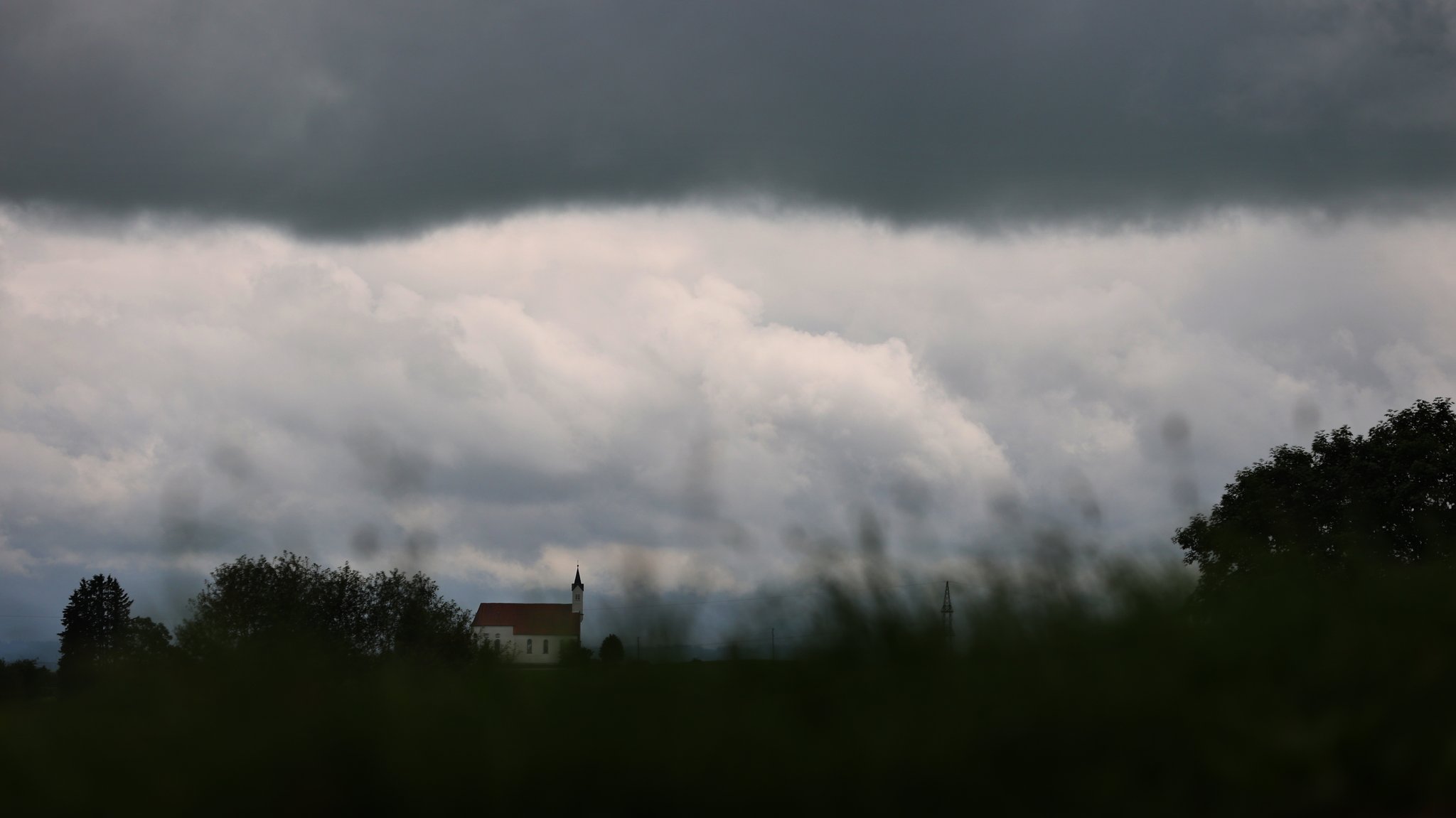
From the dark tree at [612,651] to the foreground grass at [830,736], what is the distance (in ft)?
0.57

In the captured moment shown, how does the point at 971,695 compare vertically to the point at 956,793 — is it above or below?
above

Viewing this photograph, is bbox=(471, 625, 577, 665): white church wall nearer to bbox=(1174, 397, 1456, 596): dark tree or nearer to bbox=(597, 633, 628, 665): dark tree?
bbox=(597, 633, 628, 665): dark tree

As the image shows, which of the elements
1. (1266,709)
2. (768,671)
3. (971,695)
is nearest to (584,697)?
(768,671)

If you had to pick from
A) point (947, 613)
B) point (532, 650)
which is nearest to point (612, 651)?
point (532, 650)

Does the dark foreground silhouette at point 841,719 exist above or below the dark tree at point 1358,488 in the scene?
below

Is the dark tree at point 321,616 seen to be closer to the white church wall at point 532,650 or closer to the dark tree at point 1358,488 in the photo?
the white church wall at point 532,650

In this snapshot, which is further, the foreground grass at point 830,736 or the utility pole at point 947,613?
the utility pole at point 947,613

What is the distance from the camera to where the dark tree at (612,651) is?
7234mm

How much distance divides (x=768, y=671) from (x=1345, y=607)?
403 cm

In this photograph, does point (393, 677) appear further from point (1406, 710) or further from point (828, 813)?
point (1406, 710)

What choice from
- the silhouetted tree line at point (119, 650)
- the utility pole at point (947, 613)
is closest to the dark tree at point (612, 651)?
the utility pole at point (947, 613)

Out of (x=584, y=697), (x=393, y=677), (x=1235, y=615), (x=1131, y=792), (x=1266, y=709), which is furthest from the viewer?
(x=1235, y=615)

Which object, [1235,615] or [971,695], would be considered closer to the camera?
[971,695]

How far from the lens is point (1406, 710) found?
593cm
